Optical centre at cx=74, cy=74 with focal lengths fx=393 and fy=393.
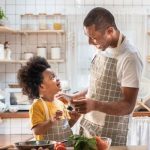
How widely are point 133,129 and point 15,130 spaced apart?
3.16ft

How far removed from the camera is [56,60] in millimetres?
3527

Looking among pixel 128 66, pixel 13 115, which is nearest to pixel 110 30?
pixel 128 66

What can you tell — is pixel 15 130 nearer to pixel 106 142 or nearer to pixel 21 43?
pixel 21 43

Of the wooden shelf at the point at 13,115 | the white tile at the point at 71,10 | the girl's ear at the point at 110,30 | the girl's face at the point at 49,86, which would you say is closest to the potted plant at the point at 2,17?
the white tile at the point at 71,10

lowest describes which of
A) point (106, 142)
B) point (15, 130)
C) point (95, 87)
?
point (15, 130)

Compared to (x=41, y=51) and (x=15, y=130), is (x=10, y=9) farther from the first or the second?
(x=15, y=130)

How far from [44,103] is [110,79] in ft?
1.07

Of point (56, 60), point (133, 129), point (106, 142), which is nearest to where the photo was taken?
point (106, 142)

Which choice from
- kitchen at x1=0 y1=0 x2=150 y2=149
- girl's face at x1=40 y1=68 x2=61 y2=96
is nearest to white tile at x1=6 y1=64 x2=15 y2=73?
kitchen at x1=0 y1=0 x2=150 y2=149

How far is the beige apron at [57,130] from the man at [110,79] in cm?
9

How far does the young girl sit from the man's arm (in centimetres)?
15

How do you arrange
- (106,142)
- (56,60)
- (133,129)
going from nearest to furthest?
(106,142), (133,129), (56,60)

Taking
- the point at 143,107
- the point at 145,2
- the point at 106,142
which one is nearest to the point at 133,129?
the point at 143,107

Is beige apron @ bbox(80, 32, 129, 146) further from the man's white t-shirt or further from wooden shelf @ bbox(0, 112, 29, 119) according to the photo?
wooden shelf @ bbox(0, 112, 29, 119)
